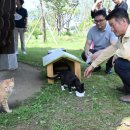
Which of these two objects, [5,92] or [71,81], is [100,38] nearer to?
[71,81]

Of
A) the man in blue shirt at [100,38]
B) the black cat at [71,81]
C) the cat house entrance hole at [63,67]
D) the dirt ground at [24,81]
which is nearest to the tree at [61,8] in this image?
the dirt ground at [24,81]

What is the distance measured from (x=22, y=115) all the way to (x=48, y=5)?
46.9 feet

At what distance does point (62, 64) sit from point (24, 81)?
716 millimetres

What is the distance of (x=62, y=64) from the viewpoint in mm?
6023

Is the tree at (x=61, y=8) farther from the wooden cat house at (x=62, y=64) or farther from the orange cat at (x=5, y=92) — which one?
the orange cat at (x=5, y=92)

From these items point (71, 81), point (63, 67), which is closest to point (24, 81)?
point (63, 67)

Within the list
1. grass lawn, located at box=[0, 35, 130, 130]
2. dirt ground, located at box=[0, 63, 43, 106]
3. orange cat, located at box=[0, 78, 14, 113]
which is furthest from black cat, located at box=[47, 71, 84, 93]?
orange cat, located at box=[0, 78, 14, 113]

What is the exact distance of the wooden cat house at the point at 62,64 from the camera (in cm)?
541

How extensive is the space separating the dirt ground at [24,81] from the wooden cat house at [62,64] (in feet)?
0.97

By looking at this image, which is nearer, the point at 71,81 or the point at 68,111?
the point at 68,111

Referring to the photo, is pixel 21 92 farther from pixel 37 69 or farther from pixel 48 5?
pixel 48 5

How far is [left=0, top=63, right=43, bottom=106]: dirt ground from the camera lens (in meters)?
4.94

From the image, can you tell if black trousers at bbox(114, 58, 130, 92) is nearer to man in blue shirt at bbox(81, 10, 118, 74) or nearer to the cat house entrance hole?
the cat house entrance hole

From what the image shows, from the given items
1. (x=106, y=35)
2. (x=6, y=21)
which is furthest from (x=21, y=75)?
(x=106, y=35)
